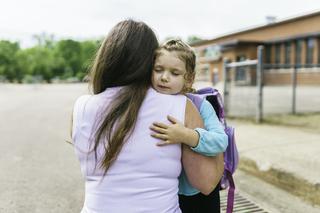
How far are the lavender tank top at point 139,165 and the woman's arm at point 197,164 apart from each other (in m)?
0.04

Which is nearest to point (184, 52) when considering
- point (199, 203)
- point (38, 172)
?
point (199, 203)

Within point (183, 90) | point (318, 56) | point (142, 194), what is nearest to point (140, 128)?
point (142, 194)

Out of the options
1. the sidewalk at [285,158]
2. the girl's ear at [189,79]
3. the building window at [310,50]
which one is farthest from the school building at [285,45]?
the girl's ear at [189,79]

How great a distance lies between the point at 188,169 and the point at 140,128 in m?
0.28

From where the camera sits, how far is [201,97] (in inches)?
77.0

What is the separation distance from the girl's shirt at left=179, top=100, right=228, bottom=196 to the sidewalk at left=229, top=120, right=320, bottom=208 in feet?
9.64

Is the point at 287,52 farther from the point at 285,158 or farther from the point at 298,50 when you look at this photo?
the point at 285,158

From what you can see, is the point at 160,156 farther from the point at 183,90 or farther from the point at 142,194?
the point at 183,90

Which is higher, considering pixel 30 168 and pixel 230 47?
pixel 230 47

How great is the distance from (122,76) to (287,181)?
12.1ft

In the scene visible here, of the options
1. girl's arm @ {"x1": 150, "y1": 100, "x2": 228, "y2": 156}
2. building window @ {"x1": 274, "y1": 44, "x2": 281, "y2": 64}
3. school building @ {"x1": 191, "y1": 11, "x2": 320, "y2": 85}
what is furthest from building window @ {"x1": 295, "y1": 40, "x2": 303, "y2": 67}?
girl's arm @ {"x1": 150, "y1": 100, "x2": 228, "y2": 156}

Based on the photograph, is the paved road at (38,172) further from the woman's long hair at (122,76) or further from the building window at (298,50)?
the building window at (298,50)

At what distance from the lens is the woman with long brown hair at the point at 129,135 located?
1.66 m

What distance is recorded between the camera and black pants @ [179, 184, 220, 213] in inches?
83.9
